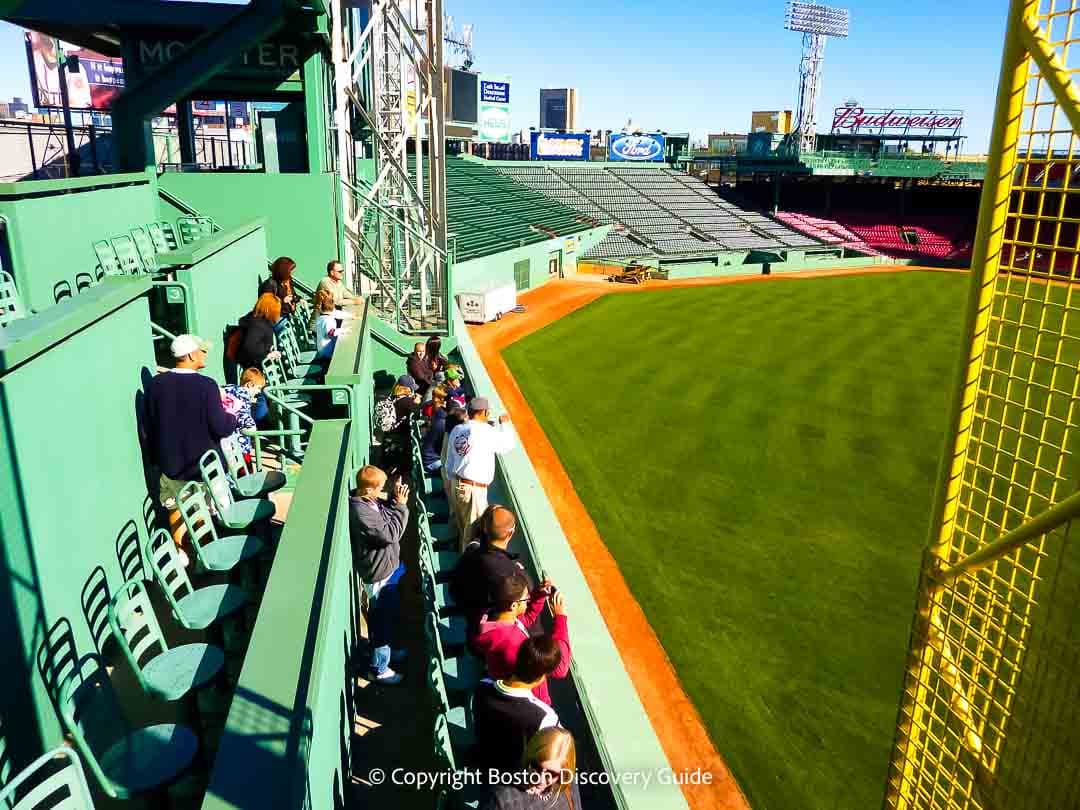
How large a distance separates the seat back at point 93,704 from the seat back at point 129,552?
0.68m

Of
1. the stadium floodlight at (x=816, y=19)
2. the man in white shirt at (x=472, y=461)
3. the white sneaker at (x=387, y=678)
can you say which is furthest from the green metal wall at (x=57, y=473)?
the stadium floodlight at (x=816, y=19)

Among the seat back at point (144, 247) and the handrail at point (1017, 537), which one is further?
the seat back at point (144, 247)

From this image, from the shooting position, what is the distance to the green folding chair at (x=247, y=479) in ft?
17.8

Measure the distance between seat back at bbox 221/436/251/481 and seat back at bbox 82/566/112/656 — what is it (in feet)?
5.32

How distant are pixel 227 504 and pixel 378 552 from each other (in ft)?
3.43

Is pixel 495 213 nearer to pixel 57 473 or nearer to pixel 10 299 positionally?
pixel 10 299

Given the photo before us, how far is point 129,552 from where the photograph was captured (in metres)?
4.43

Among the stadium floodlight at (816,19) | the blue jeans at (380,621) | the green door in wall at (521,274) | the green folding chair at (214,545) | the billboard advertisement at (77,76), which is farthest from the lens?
the stadium floodlight at (816,19)

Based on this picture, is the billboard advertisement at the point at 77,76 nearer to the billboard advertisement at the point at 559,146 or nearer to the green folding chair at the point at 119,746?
the billboard advertisement at the point at 559,146

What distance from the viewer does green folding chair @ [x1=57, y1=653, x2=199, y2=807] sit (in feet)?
9.27

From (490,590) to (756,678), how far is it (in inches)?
156

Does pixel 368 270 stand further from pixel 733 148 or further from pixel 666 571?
pixel 733 148

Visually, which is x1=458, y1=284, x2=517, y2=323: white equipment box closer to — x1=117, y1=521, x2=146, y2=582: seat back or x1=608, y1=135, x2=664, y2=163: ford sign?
x1=117, y1=521, x2=146, y2=582: seat back

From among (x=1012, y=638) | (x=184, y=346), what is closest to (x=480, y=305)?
(x=184, y=346)
